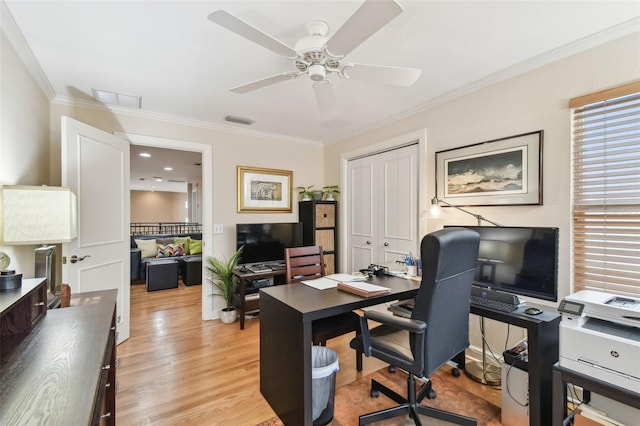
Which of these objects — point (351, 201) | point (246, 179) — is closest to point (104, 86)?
point (246, 179)

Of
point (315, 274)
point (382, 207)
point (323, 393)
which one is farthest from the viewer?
point (382, 207)

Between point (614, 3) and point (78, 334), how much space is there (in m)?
3.08

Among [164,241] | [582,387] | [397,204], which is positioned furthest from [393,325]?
[164,241]

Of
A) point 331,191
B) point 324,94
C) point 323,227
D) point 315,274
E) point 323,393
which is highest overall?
point 324,94

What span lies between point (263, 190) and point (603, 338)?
3526 mm

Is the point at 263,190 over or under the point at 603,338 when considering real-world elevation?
over

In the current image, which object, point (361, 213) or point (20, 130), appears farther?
point (361, 213)

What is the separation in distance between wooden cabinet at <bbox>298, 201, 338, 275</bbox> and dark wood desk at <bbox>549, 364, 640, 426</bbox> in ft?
9.39

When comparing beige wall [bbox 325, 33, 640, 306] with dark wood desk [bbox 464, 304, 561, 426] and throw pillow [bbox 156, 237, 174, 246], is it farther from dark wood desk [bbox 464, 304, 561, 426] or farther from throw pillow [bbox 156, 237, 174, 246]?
throw pillow [bbox 156, 237, 174, 246]

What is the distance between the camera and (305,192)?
4.19 meters

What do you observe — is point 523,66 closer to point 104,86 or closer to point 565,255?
point 565,255

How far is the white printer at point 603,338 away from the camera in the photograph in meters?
1.22

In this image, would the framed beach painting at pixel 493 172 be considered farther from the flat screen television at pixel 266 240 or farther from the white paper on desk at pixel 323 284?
the flat screen television at pixel 266 240

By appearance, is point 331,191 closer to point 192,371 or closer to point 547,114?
point 547,114
